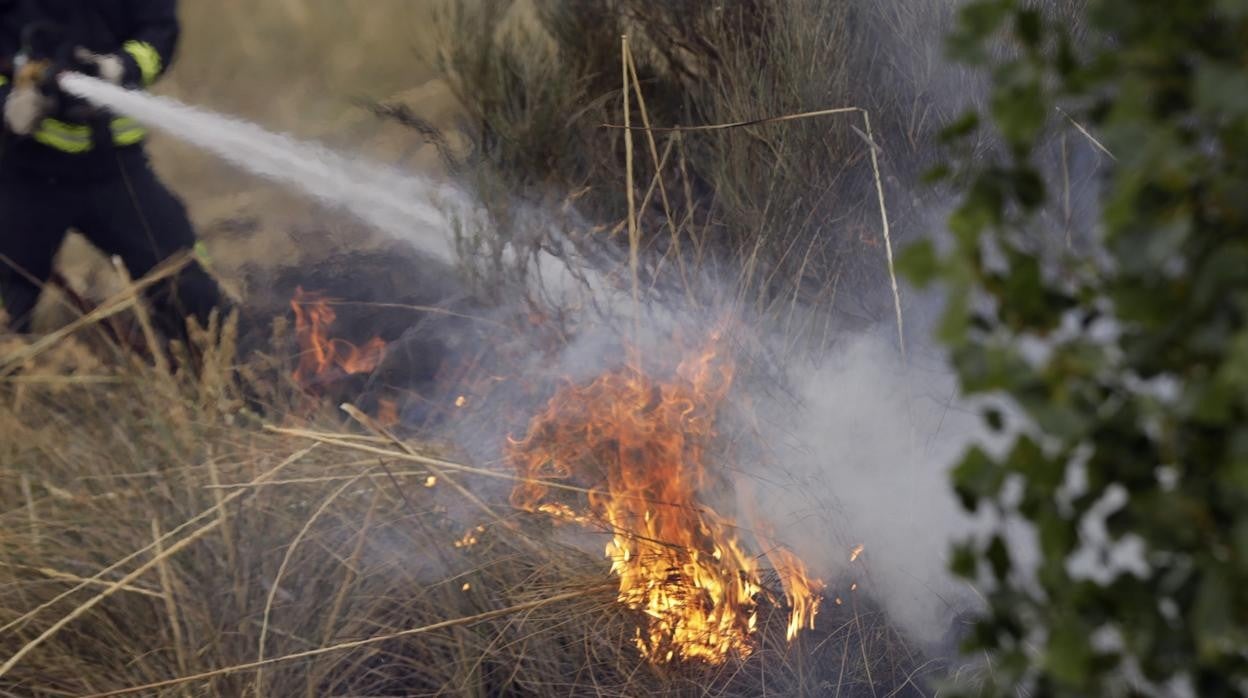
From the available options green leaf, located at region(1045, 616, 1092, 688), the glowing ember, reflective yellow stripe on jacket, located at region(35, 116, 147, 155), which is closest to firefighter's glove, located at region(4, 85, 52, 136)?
reflective yellow stripe on jacket, located at region(35, 116, 147, 155)

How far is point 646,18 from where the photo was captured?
4.26 m

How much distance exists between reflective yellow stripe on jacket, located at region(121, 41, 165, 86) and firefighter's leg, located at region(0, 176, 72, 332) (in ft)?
1.74

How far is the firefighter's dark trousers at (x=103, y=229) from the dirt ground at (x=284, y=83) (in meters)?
3.19

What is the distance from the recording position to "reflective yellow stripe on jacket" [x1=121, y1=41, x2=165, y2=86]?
15.0 ft

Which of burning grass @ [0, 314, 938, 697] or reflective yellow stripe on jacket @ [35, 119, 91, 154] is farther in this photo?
reflective yellow stripe on jacket @ [35, 119, 91, 154]

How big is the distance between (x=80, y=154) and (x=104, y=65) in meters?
0.35

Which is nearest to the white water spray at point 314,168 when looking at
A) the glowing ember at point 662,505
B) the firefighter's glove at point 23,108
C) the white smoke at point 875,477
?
the firefighter's glove at point 23,108

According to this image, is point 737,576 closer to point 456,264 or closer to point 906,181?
point 906,181

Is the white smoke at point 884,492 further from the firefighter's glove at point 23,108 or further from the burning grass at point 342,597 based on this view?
the firefighter's glove at point 23,108

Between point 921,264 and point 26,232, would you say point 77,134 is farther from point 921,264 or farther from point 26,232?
point 921,264

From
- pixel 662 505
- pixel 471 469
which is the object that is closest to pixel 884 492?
pixel 662 505

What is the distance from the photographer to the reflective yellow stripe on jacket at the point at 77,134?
14.9 ft

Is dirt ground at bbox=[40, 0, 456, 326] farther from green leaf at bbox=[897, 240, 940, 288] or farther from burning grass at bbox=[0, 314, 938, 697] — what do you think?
green leaf at bbox=[897, 240, 940, 288]

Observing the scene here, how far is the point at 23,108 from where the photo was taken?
4.36 metres
